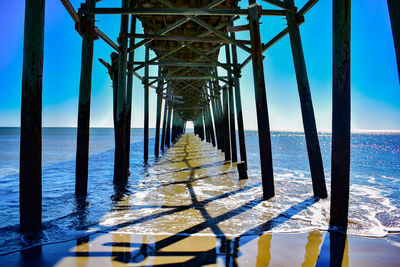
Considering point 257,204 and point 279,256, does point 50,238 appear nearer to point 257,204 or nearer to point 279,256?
point 279,256

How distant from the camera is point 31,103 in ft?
7.80

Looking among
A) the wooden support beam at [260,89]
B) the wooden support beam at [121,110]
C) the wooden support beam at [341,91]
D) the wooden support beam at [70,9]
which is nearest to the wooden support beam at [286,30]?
the wooden support beam at [260,89]

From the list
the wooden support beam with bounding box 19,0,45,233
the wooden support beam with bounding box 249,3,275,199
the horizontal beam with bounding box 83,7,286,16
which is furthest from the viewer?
the horizontal beam with bounding box 83,7,286,16

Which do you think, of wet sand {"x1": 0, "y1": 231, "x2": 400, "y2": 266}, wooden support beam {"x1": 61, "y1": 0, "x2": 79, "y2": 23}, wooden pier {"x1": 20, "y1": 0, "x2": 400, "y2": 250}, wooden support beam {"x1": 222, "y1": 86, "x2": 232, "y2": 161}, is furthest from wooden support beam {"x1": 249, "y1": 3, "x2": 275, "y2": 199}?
wooden support beam {"x1": 222, "y1": 86, "x2": 232, "y2": 161}

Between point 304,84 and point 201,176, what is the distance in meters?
3.54

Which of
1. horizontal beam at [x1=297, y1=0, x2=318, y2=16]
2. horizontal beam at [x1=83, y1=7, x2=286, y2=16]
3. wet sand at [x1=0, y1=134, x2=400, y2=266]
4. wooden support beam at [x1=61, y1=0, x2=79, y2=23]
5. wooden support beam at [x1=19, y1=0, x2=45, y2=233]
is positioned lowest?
wet sand at [x1=0, y1=134, x2=400, y2=266]

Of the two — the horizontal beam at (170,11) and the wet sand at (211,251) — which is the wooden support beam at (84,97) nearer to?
the horizontal beam at (170,11)

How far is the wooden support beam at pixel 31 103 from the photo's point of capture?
235cm

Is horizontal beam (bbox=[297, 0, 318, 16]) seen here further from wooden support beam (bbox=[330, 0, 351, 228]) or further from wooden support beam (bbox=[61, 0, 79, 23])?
wooden support beam (bbox=[61, 0, 79, 23])

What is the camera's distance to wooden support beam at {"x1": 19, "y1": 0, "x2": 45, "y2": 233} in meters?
2.35

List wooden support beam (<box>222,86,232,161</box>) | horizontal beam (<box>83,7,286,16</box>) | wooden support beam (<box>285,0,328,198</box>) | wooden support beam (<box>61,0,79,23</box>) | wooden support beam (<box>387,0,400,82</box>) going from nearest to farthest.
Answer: wooden support beam (<box>387,0,400,82</box>)
wooden support beam (<box>61,0,79,23</box>)
wooden support beam (<box>285,0,328,198</box>)
horizontal beam (<box>83,7,286,16</box>)
wooden support beam (<box>222,86,232,161</box>)

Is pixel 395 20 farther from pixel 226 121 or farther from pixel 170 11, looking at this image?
pixel 226 121

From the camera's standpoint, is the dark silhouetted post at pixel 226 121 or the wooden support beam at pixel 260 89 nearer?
the wooden support beam at pixel 260 89

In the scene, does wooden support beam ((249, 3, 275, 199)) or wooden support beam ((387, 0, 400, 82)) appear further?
wooden support beam ((249, 3, 275, 199))
